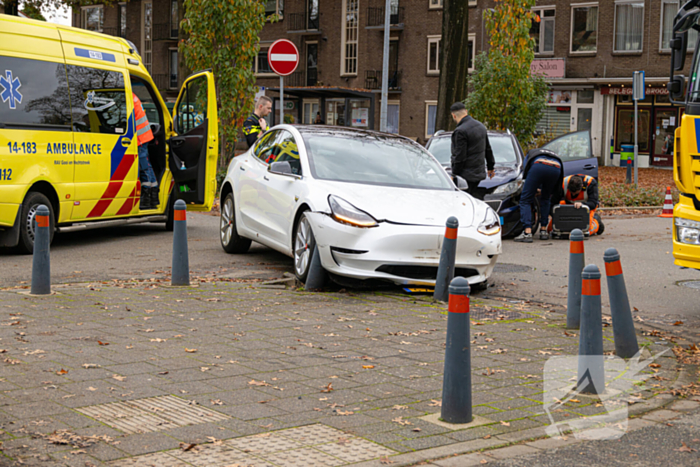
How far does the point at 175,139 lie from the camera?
41.7 feet

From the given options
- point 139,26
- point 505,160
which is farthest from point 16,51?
point 139,26

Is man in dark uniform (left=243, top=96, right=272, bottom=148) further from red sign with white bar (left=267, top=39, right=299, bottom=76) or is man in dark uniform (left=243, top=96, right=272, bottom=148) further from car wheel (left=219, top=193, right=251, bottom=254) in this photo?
car wheel (left=219, top=193, right=251, bottom=254)

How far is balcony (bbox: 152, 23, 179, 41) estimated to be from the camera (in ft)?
184

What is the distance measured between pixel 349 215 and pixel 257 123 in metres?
5.55

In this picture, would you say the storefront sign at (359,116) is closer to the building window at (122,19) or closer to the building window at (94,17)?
the building window at (122,19)

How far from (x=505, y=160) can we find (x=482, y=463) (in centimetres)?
1096

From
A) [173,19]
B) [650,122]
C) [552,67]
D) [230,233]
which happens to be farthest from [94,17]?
[230,233]

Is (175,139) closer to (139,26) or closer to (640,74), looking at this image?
(640,74)

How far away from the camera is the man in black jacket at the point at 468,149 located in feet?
39.8

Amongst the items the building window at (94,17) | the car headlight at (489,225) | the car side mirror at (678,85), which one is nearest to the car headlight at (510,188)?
the car headlight at (489,225)

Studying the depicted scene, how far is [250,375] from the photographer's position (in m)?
5.49

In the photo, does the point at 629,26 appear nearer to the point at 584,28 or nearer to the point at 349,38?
the point at 584,28

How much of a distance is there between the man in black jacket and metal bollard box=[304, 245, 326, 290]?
168 inches

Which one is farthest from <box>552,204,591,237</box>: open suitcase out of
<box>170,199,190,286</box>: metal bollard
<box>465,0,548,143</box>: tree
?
<box>465,0,548,143</box>: tree
